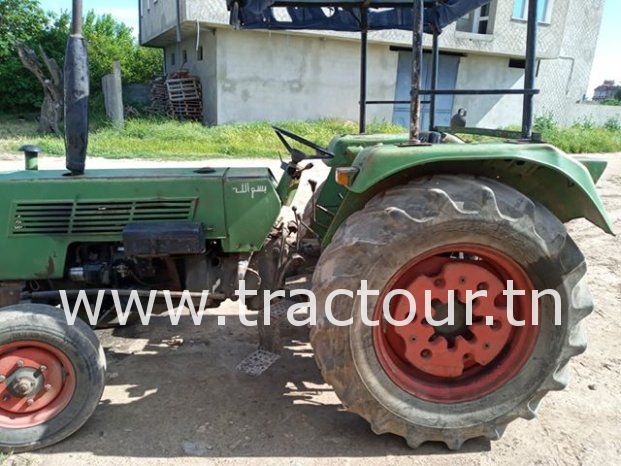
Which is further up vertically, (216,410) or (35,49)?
(35,49)

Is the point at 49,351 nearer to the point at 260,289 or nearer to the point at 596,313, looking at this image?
the point at 260,289

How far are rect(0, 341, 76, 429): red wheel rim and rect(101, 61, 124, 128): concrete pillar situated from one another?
12.4 m

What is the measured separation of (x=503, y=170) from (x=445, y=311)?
692 mm

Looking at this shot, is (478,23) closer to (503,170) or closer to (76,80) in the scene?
(503,170)

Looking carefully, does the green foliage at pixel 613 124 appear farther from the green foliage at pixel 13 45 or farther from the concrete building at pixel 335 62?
the green foliage at pixel 13 45

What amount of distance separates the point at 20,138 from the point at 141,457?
1343cm

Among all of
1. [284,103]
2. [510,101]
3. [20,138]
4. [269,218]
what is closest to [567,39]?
[510,101]

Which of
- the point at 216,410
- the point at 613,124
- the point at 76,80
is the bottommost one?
the point at 216,410

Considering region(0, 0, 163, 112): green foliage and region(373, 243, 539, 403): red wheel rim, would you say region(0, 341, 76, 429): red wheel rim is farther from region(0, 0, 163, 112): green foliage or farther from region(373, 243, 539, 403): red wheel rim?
region(0, 0, 163, 112): green foliage

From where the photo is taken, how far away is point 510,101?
18.8 m

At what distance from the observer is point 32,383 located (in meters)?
2.35

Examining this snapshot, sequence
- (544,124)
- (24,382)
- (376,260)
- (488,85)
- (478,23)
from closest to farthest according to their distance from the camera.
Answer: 1. (376,260)
2. (24,382)
3. (544,124)
4. (478,23)
5. (488,85)

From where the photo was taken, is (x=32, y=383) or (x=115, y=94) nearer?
(x=32, y=383)

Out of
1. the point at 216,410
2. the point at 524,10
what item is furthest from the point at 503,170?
the point at 524,10
